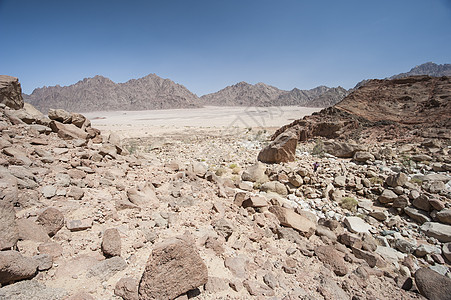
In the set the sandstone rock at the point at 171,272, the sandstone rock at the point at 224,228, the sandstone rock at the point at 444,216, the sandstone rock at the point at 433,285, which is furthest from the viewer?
the sandstone rock at the point at 444,216

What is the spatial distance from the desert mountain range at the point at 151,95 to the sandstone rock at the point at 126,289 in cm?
10252

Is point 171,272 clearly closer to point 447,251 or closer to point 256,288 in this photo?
point 256,288

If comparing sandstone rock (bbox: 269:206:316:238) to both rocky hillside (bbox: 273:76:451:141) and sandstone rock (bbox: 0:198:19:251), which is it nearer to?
sandstone rock (bbox: 0:198:19:251)

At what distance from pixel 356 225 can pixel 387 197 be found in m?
1.55

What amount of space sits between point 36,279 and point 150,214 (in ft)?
5.24

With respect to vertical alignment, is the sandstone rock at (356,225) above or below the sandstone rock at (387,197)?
below

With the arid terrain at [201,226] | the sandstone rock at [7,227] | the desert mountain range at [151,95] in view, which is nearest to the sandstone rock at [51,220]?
the arid terrain at [201,226]

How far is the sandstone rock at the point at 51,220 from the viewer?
8.26ft

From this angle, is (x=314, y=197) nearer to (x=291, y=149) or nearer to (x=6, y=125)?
(x=291, y=149)

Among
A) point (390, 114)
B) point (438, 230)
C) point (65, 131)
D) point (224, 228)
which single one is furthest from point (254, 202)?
point (390, 114)

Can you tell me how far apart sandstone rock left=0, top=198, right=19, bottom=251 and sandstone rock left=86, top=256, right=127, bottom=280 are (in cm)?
79

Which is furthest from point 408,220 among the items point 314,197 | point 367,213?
point 314,197

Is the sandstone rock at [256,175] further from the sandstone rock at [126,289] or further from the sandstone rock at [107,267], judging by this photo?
the sandstone rock at [126,289]

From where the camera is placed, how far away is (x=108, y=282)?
2.14 metres
